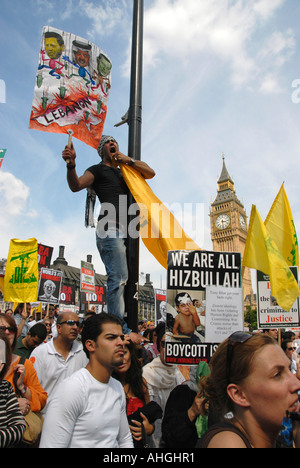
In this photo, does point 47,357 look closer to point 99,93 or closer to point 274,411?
point 274,411

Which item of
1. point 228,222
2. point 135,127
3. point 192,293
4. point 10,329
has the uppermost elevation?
point 228,222

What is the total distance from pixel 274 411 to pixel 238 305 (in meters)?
1.92

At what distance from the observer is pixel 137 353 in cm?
342

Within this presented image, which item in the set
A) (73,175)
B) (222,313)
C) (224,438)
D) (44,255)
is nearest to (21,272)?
(44,255)

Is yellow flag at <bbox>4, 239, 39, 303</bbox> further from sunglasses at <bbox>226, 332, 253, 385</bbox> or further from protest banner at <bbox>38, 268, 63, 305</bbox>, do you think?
sunglasses at <bbox>226, 332, 253, 385</bbox>

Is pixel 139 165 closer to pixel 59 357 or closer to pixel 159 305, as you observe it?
pixel 59 357

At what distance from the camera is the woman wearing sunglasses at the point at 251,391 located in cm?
145

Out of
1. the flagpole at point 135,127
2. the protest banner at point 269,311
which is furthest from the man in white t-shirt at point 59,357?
the protest banner at point 269,311

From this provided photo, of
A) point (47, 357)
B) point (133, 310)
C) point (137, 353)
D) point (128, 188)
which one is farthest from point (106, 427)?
point (128, 188)

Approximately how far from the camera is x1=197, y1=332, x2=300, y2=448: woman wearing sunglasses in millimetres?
1447

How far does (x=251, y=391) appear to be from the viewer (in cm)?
155

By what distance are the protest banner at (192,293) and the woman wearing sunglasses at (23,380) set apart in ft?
3.74

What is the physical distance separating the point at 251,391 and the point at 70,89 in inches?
159

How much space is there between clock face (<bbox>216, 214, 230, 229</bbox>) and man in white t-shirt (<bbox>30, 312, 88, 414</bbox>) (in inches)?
4132
